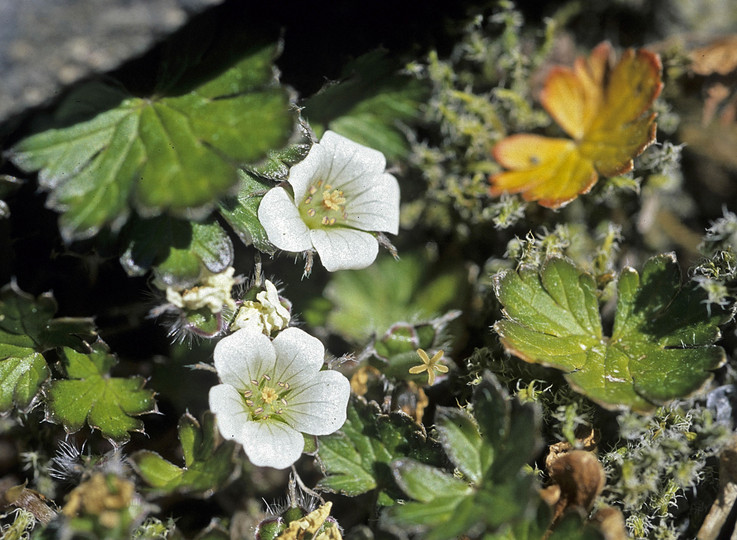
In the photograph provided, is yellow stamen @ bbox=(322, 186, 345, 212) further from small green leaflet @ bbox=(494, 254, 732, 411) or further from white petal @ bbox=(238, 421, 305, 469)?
white petal @ bbox=(238, 421, 305, 469)

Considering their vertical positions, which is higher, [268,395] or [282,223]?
[282,223]

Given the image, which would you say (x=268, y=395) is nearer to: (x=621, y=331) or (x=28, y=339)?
(x=28, y=339)

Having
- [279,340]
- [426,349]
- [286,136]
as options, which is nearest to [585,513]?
[426,349]

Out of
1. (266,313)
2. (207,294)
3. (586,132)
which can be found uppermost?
(586,132)

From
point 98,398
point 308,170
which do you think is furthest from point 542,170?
point 98,398

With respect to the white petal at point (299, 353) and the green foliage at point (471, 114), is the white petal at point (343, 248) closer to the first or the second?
the white petal at point (299, 353)

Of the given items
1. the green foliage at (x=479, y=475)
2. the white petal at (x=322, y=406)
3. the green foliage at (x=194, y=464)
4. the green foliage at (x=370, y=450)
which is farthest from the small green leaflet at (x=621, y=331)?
the green foliage at (x=194, y=464)
